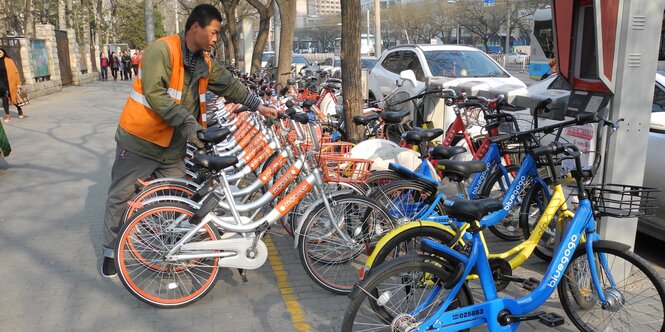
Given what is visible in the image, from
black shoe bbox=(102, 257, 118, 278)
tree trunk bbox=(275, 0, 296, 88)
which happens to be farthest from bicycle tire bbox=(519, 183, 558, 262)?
tree trunk bbox=(275, 0, 296, 88)

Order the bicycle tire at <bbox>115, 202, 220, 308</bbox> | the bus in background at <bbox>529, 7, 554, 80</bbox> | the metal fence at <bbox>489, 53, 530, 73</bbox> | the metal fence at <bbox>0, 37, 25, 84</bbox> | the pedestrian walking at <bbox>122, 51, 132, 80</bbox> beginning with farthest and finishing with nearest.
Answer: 1. the metal fence at <bbox>489, 53, 530, 73</bbox>
2. the pedestrian walking at <bbox>122, 51, 132, 80</bbox>
3. the bus in background at <bbox>529, 7, 554, 80</bbox>
4. the metal fence at <bbox>0, 37, 25, 84</bbox>
5. the bicycle tire at <bbox>115, 202, 220, 308</bbox>

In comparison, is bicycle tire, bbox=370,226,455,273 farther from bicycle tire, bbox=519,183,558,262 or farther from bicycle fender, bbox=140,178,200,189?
bicycle fender, bbox=140,178,200,189

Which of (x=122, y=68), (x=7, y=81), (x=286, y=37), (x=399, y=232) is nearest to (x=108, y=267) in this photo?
(x=399, y=232)

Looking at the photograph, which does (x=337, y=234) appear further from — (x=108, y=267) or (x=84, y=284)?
(x=84, y=284)

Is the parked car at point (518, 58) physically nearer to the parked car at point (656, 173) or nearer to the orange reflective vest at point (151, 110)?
the parked car at point (656, 173)

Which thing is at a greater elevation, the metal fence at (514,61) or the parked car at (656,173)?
the metal fence at (514,61)

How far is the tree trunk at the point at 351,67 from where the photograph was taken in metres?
6.58

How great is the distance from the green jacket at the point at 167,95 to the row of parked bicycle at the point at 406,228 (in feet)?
0.82

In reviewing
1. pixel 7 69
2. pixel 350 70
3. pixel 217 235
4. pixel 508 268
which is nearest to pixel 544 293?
pixel 508 268

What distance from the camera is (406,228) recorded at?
3156 mm

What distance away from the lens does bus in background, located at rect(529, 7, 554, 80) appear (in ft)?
74.1

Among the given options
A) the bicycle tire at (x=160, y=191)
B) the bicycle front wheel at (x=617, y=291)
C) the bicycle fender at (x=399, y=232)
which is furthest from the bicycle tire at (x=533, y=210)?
the bicycle tire at (x=160, y=191)

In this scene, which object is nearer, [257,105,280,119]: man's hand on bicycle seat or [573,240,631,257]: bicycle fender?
[573,240,631,257]: bicycle fender

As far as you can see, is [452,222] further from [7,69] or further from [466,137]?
[7,69]
